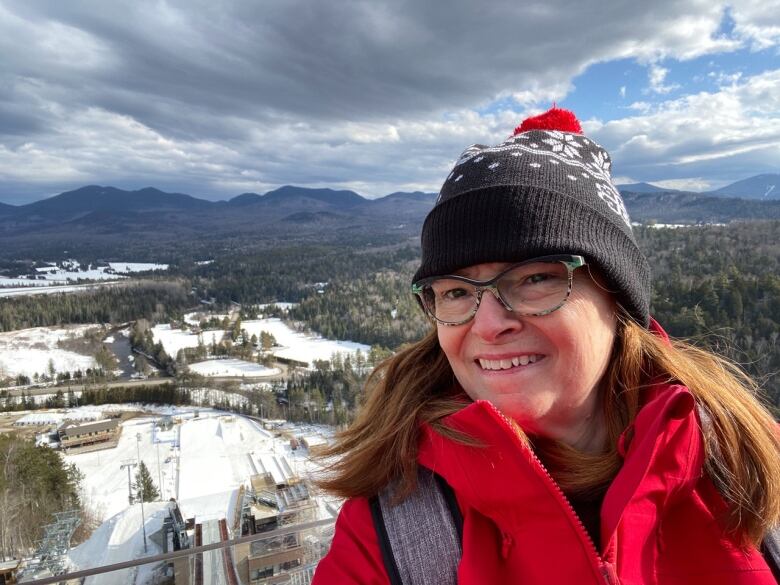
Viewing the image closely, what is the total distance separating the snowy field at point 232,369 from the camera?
3594 cm

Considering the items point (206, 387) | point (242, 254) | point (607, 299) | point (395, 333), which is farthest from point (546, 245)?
point (242, 254)

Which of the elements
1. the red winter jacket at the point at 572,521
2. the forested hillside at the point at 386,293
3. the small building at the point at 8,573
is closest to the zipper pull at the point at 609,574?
the red winter jacket at the point at 572,521

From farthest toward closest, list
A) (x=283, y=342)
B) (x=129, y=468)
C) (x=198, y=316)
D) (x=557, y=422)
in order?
(x=198, y=316)
(x=283, y=342)
(x=129, y=468)
(x=557, y=422)

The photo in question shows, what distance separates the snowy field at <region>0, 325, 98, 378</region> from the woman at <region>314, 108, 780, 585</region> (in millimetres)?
45662

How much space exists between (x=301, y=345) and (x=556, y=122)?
A: 45.7m

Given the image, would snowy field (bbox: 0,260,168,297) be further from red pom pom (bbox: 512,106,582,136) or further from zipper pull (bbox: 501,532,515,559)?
zipper pull (bbox: 501,532,515,559)

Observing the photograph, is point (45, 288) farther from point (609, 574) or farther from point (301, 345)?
point (609, 574)

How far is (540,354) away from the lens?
0.93 m

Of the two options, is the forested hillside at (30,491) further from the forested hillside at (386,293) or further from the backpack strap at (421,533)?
the forested hillside at (386,293)

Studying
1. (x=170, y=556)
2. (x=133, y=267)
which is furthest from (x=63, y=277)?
(x=170, y=556)

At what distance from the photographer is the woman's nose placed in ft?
2.99

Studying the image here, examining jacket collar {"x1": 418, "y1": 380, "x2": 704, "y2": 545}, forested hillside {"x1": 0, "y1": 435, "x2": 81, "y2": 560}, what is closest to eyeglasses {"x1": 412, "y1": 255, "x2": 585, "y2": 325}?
jacket collar {"x1": 418, "y1": 380, "x2": 704, "y2": 545}

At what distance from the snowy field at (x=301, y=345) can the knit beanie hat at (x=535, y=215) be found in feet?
126

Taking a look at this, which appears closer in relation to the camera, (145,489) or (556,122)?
(556,122)
